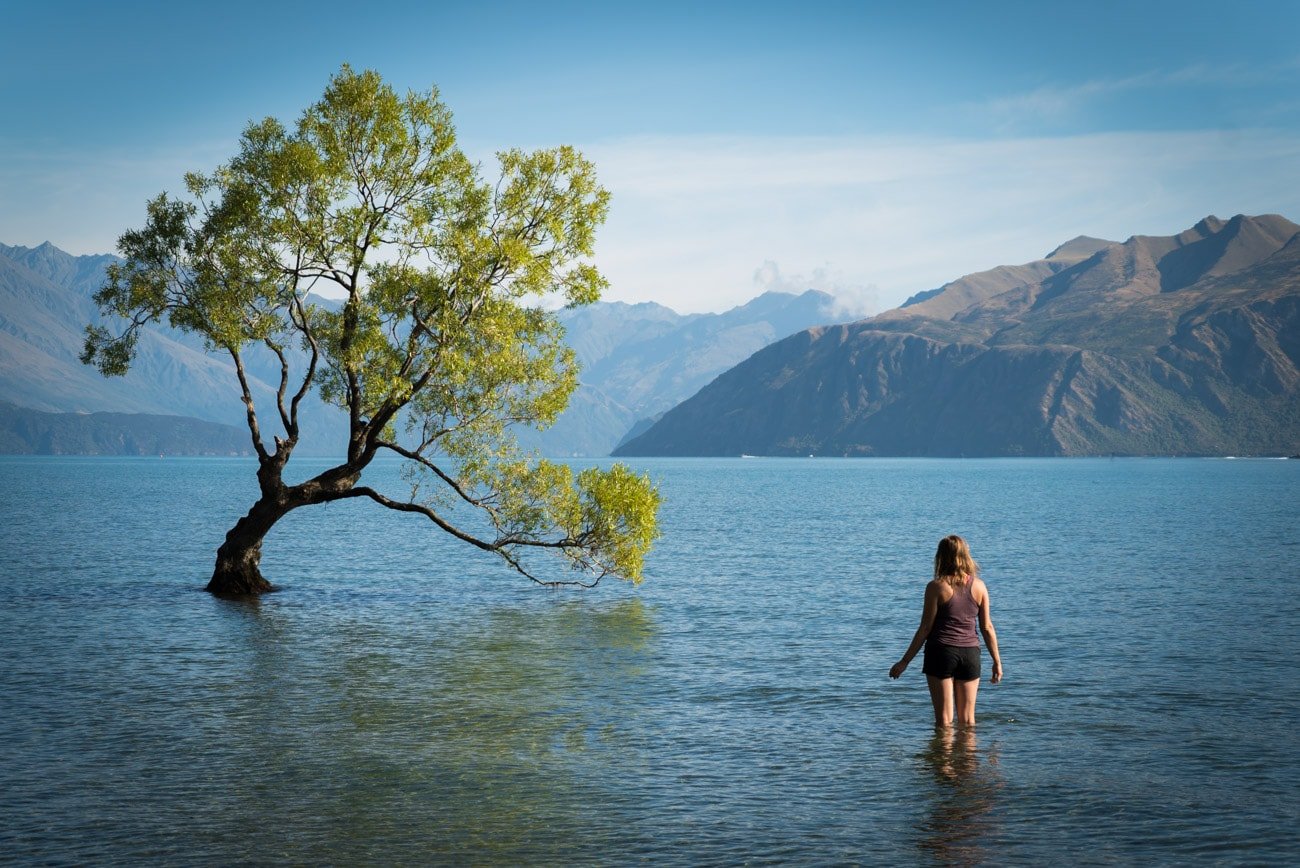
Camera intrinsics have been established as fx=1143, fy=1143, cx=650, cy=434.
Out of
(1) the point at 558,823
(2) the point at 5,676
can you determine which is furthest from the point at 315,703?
(1) the point at 558,823

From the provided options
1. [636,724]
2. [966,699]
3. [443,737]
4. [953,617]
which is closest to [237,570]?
[443,737]

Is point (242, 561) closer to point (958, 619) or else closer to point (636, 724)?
point (636, 724)

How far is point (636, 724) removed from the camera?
24.3m

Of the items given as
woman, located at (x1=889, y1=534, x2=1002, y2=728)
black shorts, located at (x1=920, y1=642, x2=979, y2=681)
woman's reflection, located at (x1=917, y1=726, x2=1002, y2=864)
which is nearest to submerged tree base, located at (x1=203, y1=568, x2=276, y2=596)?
woman's reflection, located at (x1=917, y1=726, x2=1002, y2=864)

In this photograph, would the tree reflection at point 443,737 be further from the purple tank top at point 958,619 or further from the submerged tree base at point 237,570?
the submerged tree base at point 237,570

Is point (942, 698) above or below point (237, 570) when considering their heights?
above

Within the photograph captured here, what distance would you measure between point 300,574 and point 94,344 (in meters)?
17.6

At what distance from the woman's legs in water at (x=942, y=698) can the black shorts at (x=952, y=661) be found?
28 centimetres

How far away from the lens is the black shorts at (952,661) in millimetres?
20094

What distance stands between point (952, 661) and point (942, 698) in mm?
1634

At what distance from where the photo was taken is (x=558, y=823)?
17.4 metres

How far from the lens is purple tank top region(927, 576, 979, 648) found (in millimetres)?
19516

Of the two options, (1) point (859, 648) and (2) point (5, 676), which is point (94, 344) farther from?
(1) point (859, 648)

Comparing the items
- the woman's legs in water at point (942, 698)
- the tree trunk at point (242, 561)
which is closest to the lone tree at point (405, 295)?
the tree trunk at point (242, 561)
